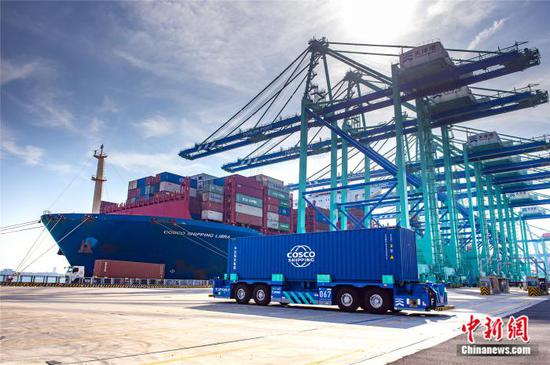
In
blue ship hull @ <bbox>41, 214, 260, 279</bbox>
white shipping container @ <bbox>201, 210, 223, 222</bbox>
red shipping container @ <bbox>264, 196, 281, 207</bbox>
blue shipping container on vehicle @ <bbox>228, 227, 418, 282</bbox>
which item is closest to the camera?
blue shipping container on vehicle @ <bbox>228, 227, 418, 282</bbox>

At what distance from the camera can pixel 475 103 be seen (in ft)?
118

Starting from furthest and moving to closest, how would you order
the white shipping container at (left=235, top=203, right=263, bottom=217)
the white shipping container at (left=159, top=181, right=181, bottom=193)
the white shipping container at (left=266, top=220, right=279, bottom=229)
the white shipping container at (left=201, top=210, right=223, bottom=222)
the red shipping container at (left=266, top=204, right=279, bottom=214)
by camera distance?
the red shipping container at (left=266, top=204, right=279, bottom=214) → the white shipping container at (left=266, top=220, right=279, bottom=229) → the white shipping container at (left=159, top=181, right=181, bottom=193) → the white shipping container at (left=235, top=203, right=263, bottom=217) → the white shipping container at (left=201, top=210, right=223, bottom=222)

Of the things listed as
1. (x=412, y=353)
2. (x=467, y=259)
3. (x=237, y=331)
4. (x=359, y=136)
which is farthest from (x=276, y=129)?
(x=412, y=353)

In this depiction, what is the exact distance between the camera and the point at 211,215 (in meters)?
39.4

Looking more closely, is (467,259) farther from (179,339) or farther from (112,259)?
(179,339)

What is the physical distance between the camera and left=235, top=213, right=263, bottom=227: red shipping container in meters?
40.9

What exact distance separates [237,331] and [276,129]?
30052 mm

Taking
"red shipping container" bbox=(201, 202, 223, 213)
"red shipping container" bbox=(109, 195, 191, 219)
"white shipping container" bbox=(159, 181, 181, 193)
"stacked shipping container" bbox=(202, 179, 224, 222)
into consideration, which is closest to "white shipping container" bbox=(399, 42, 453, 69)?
"stacked shipping container" bbox=(202, 179, 224, 222)

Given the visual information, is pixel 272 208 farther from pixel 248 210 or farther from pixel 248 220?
pixel 248 220

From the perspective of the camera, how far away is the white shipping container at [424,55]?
97.3 feet

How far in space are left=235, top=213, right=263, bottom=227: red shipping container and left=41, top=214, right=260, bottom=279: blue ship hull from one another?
4.62 meters

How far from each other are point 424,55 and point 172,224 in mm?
25220

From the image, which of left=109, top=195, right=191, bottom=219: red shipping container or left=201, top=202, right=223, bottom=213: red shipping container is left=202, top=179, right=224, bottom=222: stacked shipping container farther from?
left=109, top=195, right=191, bottom=219: red shipping container

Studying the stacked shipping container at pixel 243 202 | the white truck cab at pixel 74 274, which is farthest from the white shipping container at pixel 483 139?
the white truck cab at pixel 74 274
